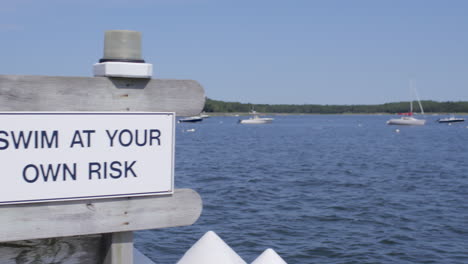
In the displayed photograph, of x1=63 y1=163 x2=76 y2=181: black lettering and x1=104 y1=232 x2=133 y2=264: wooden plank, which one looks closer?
x1=63 y1=163 x2=76 y2=181: black lettering

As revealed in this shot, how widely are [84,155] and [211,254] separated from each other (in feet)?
9.66

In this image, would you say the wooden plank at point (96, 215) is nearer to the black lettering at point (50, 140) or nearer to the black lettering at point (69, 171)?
the black lettering at point (69, 171)

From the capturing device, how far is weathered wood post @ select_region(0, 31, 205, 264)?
2.64m

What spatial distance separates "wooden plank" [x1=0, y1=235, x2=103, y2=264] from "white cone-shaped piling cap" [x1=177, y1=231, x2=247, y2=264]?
8.25ft

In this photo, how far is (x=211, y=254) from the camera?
5434 mm

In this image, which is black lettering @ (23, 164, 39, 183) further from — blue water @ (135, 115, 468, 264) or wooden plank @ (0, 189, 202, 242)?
blue water @ (135, 115, 468, 264)

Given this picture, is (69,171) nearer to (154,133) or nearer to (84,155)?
(84,155)

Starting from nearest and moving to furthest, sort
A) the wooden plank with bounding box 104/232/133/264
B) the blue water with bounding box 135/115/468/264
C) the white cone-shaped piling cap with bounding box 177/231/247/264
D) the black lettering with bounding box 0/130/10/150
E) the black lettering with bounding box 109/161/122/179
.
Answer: the black lettering with bounding box 0/130/10/150, the black lettering with bounding box 109/161/122/179, the wooden plank with bounding box 104/232/133/264, the white cone-shaped piling cap with bounding box 177/231/247/264, the blue water with bounding box 135/115/468/264

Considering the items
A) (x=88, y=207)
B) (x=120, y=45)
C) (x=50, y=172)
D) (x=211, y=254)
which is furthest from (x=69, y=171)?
(x=211, y=254)

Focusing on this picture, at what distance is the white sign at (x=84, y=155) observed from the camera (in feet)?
8.58

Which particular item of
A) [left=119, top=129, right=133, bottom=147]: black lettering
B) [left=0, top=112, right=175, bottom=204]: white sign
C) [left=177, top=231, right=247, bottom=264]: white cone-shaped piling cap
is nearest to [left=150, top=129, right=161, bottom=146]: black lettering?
[left=0, top=112, right=175, bottom=204]: white sign

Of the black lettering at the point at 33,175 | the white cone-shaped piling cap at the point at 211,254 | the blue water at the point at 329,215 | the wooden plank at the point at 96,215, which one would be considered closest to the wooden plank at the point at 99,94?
the black lettering at the point at 33,175

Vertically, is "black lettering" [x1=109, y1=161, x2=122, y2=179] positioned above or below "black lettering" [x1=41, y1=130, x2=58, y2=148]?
below

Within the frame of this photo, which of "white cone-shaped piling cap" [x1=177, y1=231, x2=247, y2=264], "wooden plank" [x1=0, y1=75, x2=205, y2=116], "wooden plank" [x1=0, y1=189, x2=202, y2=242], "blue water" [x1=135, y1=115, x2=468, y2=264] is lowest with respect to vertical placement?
"blue water" [x1=135, y1=115, x2=468, y2=264]
